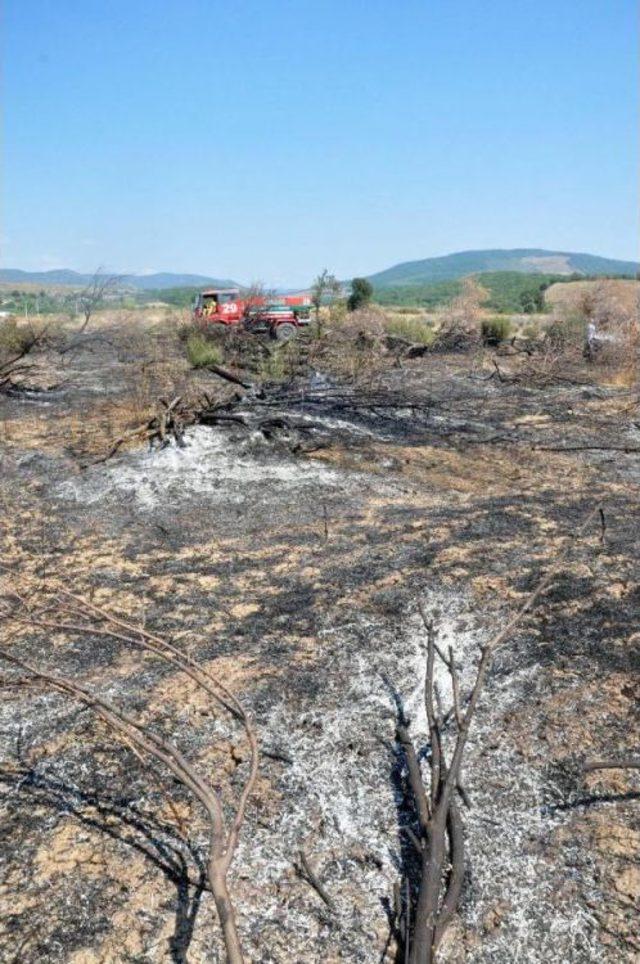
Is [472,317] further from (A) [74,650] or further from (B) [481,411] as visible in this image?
(A) [74,650]

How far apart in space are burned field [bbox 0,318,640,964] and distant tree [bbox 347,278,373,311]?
17.0 metres

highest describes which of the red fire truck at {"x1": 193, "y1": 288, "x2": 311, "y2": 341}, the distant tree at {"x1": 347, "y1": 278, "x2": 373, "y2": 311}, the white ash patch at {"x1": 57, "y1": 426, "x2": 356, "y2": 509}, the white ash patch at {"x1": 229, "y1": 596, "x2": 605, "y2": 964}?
the distant tree at {"x1": 347, "y1": 278, "x2": 373, "y2": 311}

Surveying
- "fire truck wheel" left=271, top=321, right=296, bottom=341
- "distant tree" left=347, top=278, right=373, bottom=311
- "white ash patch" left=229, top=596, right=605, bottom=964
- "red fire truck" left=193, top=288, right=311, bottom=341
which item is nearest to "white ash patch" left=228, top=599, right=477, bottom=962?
"white ash patch" left=229, top=596, right=605, bottom=964

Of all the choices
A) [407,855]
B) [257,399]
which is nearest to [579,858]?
[407,855]

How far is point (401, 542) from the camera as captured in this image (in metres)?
5.17

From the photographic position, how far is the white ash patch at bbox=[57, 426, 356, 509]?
632 centimetres

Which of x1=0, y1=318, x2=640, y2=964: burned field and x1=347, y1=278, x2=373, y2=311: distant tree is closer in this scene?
x1=0, y1=318, x2=640, y2=964: burned field

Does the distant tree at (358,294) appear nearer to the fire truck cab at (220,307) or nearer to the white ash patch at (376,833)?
the fire truck cab at (220,307)

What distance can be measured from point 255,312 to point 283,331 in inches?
28.2

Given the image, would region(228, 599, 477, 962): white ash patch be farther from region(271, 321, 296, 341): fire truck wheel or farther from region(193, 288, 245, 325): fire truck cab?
region(193, 288, 245, 325): fire truck cab

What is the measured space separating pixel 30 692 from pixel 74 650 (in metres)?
0.45

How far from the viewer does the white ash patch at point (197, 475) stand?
6.32m

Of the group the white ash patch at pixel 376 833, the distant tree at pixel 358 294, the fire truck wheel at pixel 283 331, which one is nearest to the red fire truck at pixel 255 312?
the fire truck wheel at pixel 283 331

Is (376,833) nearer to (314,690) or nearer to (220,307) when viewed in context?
(314,690)
